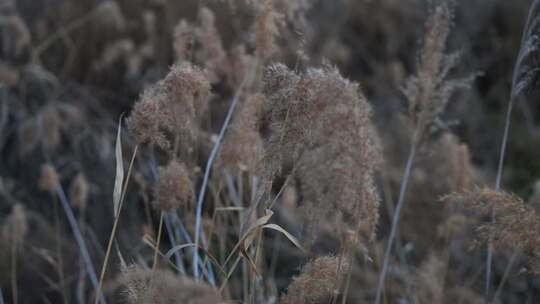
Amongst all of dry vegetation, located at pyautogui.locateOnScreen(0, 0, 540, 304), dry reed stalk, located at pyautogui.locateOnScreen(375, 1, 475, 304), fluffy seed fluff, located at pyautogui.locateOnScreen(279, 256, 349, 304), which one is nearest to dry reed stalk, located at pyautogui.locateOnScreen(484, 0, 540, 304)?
dry vegetation, located at pyautogui.locateOnScreen(0, 0, 540, 304)

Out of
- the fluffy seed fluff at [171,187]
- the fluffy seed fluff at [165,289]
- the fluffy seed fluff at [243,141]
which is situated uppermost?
the fluffy seed fluff at [243,141]

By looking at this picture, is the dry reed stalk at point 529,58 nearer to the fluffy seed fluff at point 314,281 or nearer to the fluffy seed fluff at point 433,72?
the fluffy seed fluff at point 433,72

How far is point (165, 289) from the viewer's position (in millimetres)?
1154

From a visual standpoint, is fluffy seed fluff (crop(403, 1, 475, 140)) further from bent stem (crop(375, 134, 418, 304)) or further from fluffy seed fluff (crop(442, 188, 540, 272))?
fluffy seed fluff (crop(442, 188, 540, 272))

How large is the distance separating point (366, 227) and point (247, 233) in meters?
0.76

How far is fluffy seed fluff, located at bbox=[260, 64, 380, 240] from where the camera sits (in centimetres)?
126

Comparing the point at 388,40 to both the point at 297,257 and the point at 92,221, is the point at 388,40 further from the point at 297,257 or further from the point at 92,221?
the point at 92,221

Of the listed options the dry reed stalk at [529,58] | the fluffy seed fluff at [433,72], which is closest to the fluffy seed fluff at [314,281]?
the dry reed stalk at [529,58]

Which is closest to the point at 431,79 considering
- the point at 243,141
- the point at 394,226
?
the point at 394,226

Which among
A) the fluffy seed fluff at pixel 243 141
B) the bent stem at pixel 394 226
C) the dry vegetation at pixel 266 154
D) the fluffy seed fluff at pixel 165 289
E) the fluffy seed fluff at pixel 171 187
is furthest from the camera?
the bent stem at pixel 394 226

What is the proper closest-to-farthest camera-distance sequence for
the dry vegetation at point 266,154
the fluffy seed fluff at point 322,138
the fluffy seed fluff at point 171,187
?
the fluffy seed fluff at point 322,138 < the dry vegetation at point 266,154 < the fluffy seed fluff at point 171,187

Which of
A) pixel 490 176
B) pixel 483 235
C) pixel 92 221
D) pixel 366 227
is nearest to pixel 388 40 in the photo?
pixel 490 176

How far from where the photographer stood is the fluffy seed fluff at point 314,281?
1.32 m

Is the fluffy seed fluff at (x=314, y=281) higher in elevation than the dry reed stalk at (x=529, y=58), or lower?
lower
